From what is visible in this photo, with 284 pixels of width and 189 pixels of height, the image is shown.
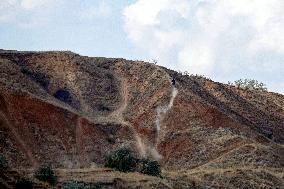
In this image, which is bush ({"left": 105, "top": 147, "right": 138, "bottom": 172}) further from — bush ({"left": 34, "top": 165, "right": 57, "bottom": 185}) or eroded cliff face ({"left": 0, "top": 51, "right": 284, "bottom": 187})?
bush ({"left": 34, "top": 165, "right": 57, "bottom": 185})

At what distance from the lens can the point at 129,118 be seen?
202 ft

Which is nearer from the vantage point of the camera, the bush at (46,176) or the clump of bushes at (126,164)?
the bush at (46,176)

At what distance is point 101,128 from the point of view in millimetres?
58125

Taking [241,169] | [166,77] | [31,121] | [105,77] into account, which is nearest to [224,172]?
[241,169]

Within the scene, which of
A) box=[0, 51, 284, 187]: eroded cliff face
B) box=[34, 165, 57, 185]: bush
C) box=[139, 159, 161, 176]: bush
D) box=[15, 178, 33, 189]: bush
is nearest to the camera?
box=[15, 178, 33, 189]: bush

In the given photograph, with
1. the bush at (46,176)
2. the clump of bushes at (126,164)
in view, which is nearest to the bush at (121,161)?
the clump of bushes at (126,164)

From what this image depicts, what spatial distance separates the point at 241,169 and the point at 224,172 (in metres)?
1.62

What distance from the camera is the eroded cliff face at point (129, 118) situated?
50.7 metres

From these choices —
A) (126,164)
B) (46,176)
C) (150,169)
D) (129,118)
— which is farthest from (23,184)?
(129,118)

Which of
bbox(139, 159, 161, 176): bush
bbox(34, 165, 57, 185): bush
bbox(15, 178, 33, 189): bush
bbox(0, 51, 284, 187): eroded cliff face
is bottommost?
bbox(15, 178, 33, 189): bush

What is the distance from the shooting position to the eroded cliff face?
50.7m

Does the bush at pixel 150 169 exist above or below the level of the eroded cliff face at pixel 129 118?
below

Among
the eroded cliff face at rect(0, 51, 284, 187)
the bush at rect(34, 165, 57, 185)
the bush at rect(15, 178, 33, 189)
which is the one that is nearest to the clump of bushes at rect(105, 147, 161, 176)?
the eroded cliff face at rect(0, 51, 284, 187)

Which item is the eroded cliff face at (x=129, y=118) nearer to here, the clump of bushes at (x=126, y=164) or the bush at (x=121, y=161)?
the clump of bushes at (x=126, y=164)
